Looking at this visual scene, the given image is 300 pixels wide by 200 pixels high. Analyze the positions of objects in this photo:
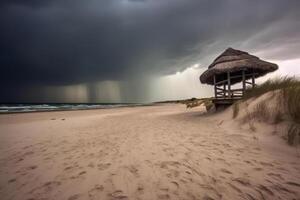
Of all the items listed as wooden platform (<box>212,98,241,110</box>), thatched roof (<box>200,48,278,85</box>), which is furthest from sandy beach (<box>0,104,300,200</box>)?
thatched roof (<box>200,48,278,85</box>)

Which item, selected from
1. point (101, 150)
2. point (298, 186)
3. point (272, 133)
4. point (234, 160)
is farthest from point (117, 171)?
point (272, 133)

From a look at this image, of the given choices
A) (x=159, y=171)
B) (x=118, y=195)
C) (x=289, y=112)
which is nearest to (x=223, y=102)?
(x=289, y=112)

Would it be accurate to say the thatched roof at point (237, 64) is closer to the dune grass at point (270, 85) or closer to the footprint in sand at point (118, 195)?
the dune grass at point (270, 85)

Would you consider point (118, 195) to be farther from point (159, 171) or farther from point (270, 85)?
point (270, 85)

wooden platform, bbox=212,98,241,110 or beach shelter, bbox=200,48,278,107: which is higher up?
beach shelter, bbox=200,48,278,107

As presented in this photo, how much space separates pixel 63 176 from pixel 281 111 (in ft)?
21.1

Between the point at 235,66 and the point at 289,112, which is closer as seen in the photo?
the point at 289,112

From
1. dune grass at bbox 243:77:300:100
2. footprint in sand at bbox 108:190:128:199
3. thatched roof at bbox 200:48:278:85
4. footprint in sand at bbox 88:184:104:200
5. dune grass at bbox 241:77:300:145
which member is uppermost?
thatched roof at bbox 200:48:278:85

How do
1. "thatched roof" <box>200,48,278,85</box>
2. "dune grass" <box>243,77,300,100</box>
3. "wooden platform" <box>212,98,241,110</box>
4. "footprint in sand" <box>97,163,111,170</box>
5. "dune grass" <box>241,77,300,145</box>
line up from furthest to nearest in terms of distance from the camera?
"thatched roof" <box>200,48,278,85</box>
"wooden platform" <box>212,98,241,110</box>
"dune grass" <box>243,77,300,100</box>
"dune grass" <box>241,77,300,145</box>
"footprint in sand" <box>97,163,111,170</box>

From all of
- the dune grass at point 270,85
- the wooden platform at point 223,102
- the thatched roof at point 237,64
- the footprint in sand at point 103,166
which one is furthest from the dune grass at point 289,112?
the footprint in sand at point 103,166

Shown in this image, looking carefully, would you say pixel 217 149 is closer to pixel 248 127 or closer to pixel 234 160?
pixel 234 160

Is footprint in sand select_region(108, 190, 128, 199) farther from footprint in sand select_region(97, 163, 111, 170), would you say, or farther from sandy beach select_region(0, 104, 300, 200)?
footprint in sand select_region(97, 163, 111, 170)

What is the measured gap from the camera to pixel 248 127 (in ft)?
20.0

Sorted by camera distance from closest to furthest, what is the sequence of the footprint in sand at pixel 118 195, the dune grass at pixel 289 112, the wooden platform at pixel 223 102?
1. the footprint in sand at pixel 118 195
2. the dune grass at pixel 289 112
3. the wooden platform at pixel 223 102
